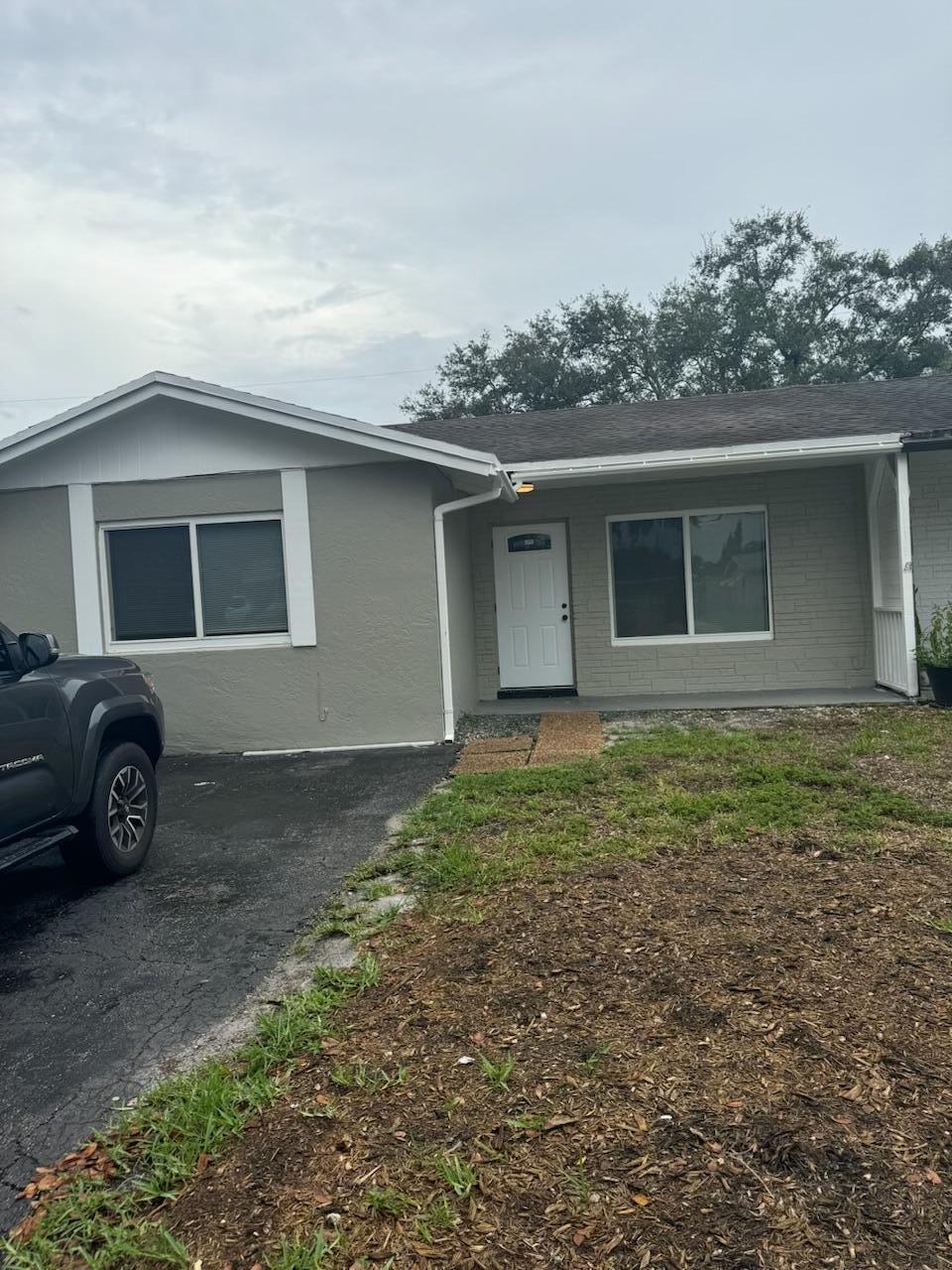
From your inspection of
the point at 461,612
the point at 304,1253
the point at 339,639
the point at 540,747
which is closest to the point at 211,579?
the point at 339,639

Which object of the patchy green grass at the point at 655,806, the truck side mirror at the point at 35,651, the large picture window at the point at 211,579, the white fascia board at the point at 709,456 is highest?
the white fascia board at the point at 709,456

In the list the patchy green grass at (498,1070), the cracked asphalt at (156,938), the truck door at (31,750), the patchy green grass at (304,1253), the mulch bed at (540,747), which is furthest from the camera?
the mulch bed at (540,747)

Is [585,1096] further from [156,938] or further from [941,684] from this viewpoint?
[941,684]

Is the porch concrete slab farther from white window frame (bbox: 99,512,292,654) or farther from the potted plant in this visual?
white window frame (bbox: 99,512,292,654)

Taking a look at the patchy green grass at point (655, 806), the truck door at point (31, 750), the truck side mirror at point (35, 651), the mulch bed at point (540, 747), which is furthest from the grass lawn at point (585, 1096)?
the mulch bed at point (540, 747)

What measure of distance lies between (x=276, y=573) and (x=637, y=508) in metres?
4.59

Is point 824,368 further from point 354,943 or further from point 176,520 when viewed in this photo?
point 354,943

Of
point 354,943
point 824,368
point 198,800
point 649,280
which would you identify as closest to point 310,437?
point 198,800

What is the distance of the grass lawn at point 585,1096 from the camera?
2211mm

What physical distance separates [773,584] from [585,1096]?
30.6ft

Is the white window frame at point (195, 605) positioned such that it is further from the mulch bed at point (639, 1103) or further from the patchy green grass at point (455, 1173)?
the patchy green grass at point (455, 1173)

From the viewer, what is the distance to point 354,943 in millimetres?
4176

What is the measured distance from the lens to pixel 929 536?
10.8m

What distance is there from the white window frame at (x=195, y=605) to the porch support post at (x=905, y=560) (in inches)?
247
